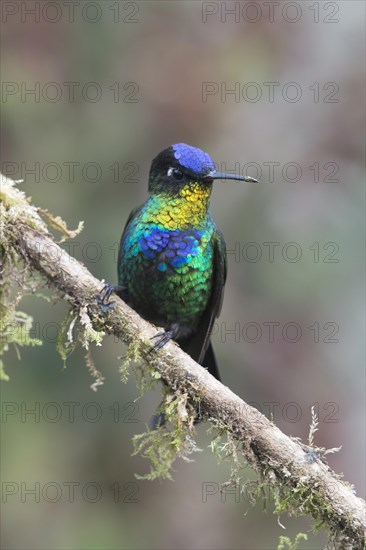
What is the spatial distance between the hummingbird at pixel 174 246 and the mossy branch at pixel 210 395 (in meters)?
0.51

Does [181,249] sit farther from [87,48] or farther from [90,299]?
[87,48]

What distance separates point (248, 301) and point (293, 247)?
0.45m

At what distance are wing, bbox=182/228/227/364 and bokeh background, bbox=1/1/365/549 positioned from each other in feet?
2.76

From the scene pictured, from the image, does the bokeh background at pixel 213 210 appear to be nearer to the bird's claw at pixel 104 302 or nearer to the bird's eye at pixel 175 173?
the bird's eye at pixel 175 173

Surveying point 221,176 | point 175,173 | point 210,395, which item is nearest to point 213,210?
point 175,173

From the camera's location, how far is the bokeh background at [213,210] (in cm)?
459

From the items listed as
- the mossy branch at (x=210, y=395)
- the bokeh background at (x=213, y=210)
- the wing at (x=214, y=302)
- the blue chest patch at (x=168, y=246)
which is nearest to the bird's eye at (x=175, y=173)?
the blue chest patch at (x=168, y=246)

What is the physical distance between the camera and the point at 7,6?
4.70m

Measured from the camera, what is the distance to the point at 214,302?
381 centimetres

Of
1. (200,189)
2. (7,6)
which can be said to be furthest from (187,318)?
(7,6)

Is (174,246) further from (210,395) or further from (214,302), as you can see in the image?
(210,395)

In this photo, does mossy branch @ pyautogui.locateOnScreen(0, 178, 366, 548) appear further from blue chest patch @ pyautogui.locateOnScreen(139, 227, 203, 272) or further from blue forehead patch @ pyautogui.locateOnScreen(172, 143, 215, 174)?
blue forehead patch @ pyautogui.locateOnScreen(172, 143, 215, 174)

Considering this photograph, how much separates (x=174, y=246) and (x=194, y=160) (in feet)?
1.32

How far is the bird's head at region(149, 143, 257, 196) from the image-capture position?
3473mm
